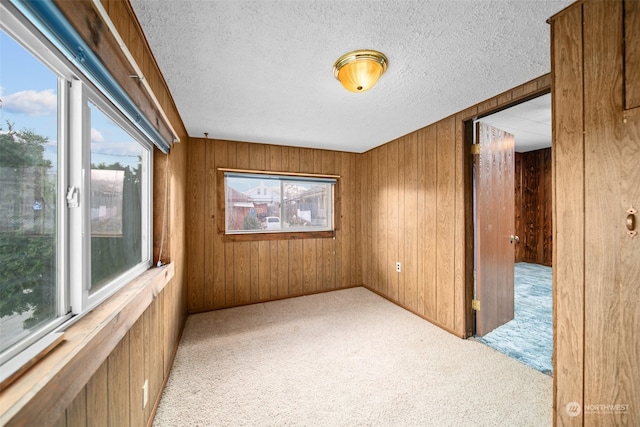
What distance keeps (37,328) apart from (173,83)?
5.69 feet

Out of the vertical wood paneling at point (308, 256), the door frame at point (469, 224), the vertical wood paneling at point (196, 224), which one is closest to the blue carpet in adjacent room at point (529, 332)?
the door frame at point (469, 224)

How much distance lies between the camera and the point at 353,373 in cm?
196

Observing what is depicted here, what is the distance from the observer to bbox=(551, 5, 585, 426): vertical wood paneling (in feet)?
4.01

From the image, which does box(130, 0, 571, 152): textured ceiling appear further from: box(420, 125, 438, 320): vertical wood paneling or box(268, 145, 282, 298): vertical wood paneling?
box(268, 145, 282, 298): vertical wood paneling

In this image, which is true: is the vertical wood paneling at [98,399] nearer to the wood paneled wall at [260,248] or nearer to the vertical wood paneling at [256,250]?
the wood paneled wall at [260,248]

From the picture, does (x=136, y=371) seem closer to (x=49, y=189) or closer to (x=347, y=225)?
(x=49, y=189)

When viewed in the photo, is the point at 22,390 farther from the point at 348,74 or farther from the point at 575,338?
the point at 575,338

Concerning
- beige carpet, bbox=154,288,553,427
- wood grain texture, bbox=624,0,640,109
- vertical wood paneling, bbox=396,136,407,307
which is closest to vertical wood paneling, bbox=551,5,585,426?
wood grain texture, bbox=624,0,640,109

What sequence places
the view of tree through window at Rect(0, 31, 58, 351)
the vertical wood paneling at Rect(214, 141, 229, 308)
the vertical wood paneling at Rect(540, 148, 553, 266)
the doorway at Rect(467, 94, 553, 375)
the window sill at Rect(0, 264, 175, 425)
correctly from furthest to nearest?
the vertical wood paneling at Rect(540, 148, 553, 266) → the vertical wood paneling at Rect(214, 141, 229, 308) → the doorway at Rect(467, 94, 553, 375) → the view of tree through window at Rect(0, 31, 58, 351) → the window sill at Rect(0, 264, 175, 425)

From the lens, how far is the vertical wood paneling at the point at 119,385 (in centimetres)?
106

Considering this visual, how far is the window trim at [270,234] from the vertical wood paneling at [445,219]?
5.33ft

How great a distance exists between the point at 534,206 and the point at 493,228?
3.75 metres

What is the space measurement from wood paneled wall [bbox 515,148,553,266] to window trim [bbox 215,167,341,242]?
4.03 m

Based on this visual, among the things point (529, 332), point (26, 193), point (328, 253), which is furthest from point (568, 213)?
point (328, 253)
